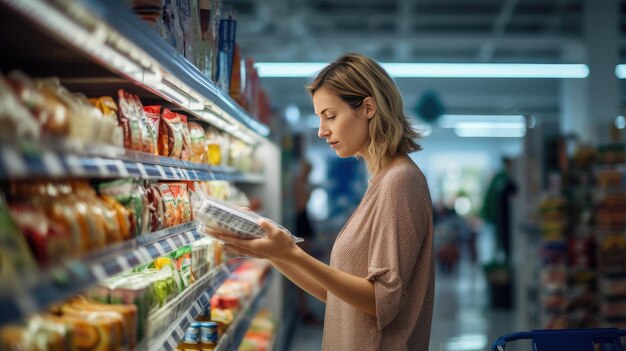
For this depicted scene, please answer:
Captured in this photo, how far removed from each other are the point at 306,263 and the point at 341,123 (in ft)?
1.58

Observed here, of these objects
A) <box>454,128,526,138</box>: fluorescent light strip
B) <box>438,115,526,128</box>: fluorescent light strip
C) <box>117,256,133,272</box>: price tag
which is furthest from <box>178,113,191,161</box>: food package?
<box>454,128,526,138</box>: fluorescent light strip

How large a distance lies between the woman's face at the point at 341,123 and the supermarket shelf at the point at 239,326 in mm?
1171

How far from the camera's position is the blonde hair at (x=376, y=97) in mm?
2193

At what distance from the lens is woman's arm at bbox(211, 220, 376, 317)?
2020 millimetres

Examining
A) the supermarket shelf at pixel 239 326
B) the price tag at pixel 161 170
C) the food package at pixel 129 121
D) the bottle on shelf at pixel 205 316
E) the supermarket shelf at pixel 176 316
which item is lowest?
the supermarket shelf at pixel 239 326

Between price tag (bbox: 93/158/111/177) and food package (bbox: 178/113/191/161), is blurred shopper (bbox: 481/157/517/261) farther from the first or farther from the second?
price tag (bbox: 93/158/111/177)

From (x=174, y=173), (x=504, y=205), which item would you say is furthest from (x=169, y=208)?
(x=504, y=205)

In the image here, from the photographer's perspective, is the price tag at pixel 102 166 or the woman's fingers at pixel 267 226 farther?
the woman's fingers at pixel 267 226

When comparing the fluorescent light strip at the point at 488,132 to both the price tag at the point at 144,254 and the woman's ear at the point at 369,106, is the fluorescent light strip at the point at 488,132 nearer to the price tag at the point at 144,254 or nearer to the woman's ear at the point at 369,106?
the woman's ear at the point at 369,106

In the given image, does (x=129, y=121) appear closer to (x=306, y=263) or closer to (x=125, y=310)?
(x=125, y=310)

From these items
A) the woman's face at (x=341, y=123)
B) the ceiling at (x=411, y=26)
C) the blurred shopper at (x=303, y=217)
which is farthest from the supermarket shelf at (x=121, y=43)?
the ceiling at (x=411, y=26)

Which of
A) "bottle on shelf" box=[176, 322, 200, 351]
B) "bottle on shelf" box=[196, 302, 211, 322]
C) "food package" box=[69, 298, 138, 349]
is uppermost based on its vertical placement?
"food package" box=[69, 298, 138, 349]

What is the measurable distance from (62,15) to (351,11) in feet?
36.6

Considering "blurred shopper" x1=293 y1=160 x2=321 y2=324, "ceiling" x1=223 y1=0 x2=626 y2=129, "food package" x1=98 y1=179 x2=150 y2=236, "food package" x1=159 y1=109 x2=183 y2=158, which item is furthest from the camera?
"ceiling" x1=223 y1=0 x2=626 y2=129
